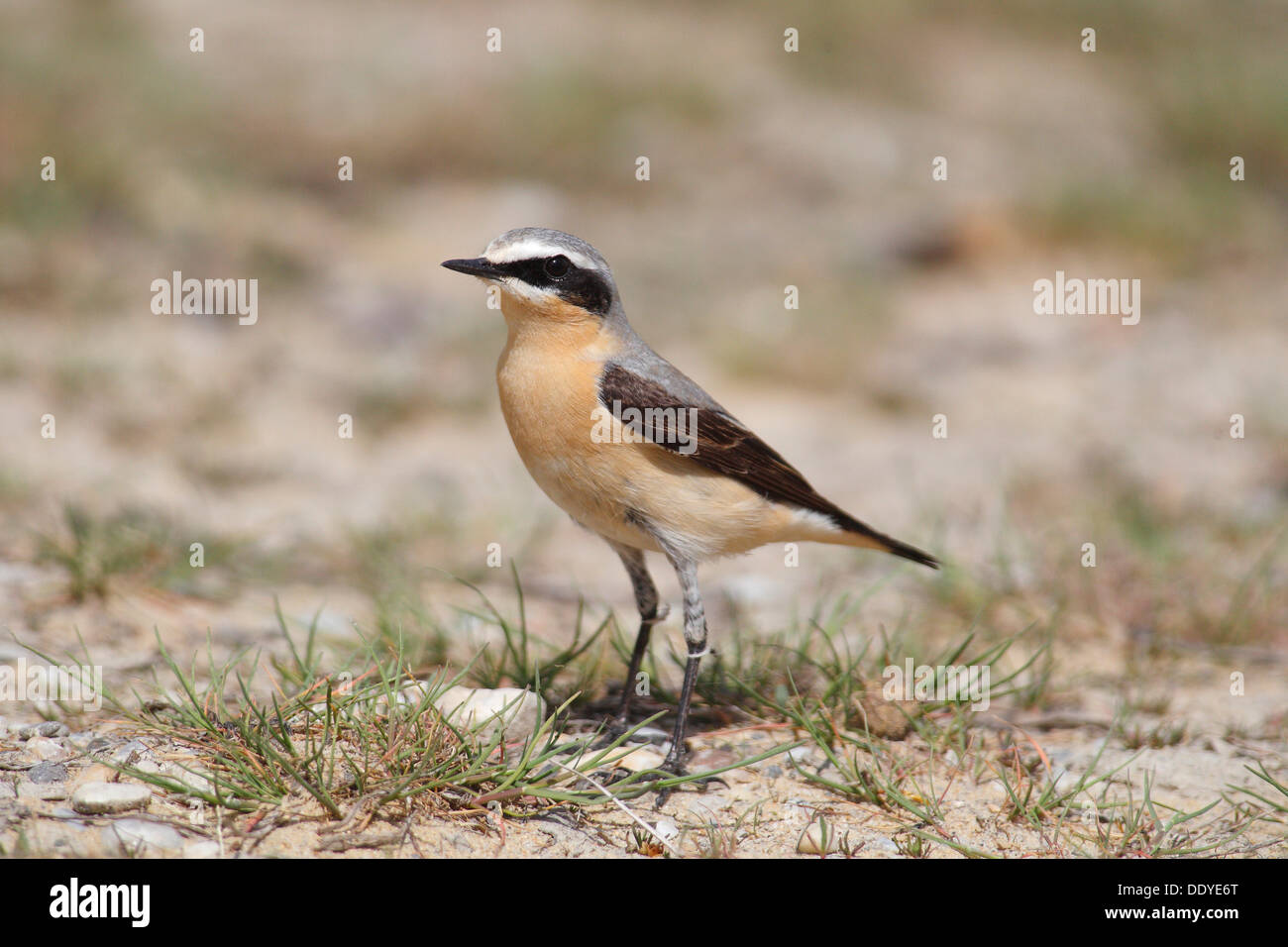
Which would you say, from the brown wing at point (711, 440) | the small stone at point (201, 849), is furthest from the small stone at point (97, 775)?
the brown wing at point (711, 440)

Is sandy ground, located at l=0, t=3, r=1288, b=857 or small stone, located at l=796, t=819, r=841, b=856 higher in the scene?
sandy ground, located at l=0, t=3, r=1288, b=857

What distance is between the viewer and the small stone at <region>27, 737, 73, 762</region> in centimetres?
408

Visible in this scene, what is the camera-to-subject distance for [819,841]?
4.10 metres

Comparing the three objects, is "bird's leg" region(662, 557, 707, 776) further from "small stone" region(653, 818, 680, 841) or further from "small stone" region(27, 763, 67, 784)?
"small stone" region(27, 763, 67, 784)

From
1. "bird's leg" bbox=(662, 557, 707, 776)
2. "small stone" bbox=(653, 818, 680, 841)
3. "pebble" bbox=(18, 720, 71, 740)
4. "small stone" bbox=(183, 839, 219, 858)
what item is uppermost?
"bird's leg" bbox=(662, 557, 707, 776)

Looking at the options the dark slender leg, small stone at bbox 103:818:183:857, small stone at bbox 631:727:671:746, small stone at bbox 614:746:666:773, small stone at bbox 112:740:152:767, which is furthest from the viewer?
the dark slender leg

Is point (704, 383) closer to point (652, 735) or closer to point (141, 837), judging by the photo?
point (652, 735)

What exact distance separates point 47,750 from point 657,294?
8.38 m

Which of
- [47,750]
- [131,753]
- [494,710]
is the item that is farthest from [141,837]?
[494,710]

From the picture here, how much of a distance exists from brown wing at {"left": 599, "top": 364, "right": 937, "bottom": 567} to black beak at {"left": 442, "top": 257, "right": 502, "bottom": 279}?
626mm

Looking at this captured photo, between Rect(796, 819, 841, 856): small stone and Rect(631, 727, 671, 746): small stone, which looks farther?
Rect(631, 727, 671, 746): small stone

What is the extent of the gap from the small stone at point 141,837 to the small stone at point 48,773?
446mm

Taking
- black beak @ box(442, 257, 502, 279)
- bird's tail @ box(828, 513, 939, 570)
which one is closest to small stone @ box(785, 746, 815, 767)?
bird's tail @ box(828, 513, 939, 570)
